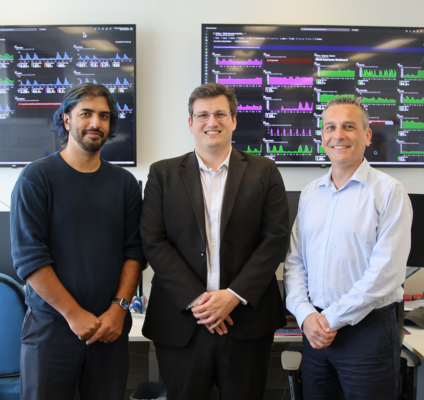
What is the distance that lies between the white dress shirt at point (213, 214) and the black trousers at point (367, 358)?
41 centimetres

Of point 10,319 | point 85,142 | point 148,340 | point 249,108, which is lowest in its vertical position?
point 148,340

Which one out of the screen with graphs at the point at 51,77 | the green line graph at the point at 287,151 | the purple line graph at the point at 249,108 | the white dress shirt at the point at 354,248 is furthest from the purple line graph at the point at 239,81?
the white dress shirt at the point at 354,248

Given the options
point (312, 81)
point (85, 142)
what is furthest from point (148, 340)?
point (312, 81)

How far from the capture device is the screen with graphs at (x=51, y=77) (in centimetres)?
254

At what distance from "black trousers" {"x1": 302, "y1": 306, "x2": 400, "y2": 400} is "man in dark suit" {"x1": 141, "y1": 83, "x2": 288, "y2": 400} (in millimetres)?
249

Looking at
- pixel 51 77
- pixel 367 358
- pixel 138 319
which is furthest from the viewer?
pixel 51 77

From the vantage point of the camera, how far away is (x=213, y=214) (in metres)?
1.52

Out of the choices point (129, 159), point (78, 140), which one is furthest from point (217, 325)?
point (129, 159)

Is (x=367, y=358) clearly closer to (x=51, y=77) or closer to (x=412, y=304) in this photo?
(x=412, y=304)

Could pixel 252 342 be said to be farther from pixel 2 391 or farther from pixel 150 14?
pixel 150 14

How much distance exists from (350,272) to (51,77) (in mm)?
2311

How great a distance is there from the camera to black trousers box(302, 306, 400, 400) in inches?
53.6

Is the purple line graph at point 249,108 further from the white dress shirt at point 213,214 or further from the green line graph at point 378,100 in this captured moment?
the white dress shirt at point 213,214

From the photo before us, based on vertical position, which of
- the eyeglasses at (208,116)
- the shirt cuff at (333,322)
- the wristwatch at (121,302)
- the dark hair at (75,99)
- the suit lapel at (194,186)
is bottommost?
the shirt cuff at (333,322)
